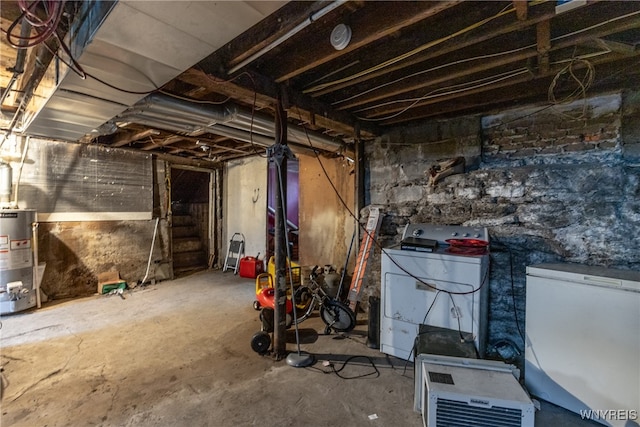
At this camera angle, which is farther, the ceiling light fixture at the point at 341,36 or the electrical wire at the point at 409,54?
the ceiling light fixture at the point at 341,36

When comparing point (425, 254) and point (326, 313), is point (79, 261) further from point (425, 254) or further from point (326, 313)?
point (425, 254)

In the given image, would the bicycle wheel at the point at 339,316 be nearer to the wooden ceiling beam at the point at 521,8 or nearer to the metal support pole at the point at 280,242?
the metal support pole at the point at 280,242

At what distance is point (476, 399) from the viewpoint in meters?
1.42

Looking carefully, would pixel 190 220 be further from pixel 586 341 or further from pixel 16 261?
pixel 586 341

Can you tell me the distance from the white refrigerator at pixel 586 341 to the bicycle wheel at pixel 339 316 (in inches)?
56.6

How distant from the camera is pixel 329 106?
2.86m

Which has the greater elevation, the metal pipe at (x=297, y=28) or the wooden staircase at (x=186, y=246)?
the metal pipe at (x=297, y=28)

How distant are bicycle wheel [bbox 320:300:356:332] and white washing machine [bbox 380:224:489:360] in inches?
15.2

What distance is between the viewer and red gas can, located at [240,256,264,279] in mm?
5309

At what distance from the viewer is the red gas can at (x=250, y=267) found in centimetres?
531

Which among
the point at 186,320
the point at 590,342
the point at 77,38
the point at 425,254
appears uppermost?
the point at 77,38

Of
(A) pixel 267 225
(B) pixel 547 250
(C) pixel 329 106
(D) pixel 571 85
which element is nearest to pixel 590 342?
(B) pixel 547 250

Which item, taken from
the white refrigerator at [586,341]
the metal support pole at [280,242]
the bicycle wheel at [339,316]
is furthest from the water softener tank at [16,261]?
the white refrigerator at [586,341]

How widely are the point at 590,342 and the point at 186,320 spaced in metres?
3.54
